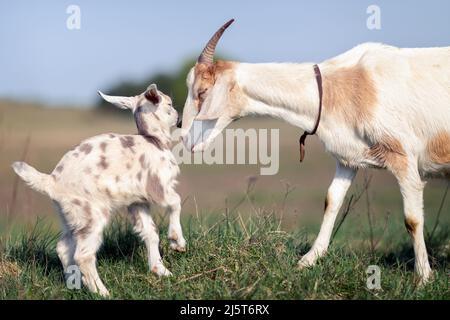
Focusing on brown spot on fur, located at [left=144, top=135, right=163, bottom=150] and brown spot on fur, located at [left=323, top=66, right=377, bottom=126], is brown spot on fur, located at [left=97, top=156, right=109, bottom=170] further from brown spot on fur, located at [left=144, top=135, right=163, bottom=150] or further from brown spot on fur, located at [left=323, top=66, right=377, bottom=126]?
brown spot on fur, located at [left=323, top=66, right=377, bottom=126]

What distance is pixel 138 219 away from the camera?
6598 millimetres

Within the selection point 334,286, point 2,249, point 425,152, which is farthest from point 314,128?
point 2,249

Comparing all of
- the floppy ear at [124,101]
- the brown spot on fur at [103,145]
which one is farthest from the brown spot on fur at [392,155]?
the brown spot on fur at [103,145]

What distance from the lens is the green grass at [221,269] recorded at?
19.7 ft

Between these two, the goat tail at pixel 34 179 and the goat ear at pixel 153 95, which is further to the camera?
the goat ear at pixel 153 95

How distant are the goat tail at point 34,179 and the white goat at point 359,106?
1519mm

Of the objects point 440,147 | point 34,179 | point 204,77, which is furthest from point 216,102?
point 440,147

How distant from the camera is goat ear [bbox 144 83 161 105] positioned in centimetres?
651

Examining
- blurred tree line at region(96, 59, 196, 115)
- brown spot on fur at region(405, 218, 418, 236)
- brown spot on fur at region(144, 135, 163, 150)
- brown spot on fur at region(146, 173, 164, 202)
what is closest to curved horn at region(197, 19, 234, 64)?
brown spot on fur at region(144, 135, 163, 150)

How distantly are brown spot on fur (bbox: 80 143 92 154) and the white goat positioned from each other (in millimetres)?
1169

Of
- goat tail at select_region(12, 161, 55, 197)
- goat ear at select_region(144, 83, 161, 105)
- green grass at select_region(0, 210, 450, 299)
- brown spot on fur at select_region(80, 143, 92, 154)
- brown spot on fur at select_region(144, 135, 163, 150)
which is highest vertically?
goat ear at select_region(144, 83, 161, 105)

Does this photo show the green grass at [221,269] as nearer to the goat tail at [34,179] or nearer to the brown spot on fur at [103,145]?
the goat tail at [34,179]

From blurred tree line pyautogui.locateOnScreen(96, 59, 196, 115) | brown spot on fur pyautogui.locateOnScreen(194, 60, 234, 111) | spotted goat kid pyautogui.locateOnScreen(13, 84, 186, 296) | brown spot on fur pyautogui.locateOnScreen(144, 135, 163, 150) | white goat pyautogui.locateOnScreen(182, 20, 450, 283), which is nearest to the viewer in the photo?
spotted goat kid pyautogui.locateOnScreen(13, 84, 186, 296)

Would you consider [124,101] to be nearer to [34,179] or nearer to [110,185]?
[110,185]
